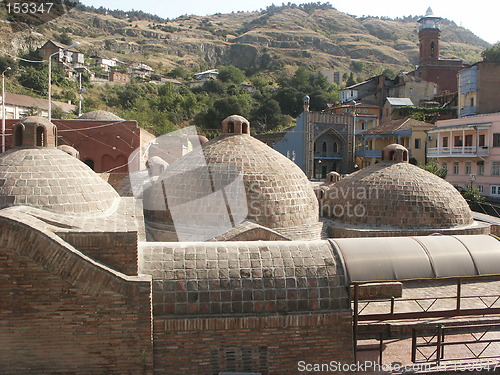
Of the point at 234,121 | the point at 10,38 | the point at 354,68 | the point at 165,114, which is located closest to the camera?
the point at 234,121

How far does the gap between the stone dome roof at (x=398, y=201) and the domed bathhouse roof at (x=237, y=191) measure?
2.21 meters

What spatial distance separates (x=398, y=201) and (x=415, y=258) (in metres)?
7.33

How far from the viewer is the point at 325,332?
9039 mm

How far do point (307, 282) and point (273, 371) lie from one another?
1.86 meters

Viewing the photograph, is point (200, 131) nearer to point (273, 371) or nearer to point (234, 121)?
point (234, 121)

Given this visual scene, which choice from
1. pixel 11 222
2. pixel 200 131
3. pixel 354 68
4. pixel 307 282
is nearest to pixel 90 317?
pixel 11 222

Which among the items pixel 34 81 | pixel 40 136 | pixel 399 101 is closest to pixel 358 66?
pixel 399 101

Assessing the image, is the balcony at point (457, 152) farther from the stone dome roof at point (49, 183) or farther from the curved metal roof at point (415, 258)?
the stone dome roof at point (49, 183)

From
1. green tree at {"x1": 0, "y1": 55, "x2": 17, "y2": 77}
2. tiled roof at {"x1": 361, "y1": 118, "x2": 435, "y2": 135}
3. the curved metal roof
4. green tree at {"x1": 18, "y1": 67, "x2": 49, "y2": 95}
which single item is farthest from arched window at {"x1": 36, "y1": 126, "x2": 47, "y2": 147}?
green tree at {"x1": 0, "y1": 55, "x2": 17, "y2": 77}

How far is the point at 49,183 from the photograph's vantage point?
1126cm

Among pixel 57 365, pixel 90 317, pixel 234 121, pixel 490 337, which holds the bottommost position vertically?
pixel 490 337

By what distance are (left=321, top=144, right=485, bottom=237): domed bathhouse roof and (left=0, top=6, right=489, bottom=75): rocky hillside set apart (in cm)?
Answer: 8611

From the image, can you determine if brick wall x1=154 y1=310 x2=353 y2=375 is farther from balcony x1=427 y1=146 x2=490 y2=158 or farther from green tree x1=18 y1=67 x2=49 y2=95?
green tree x1=18 y1=67 x2=49 y2=95

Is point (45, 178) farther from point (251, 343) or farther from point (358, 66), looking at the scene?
point (358, 66)
